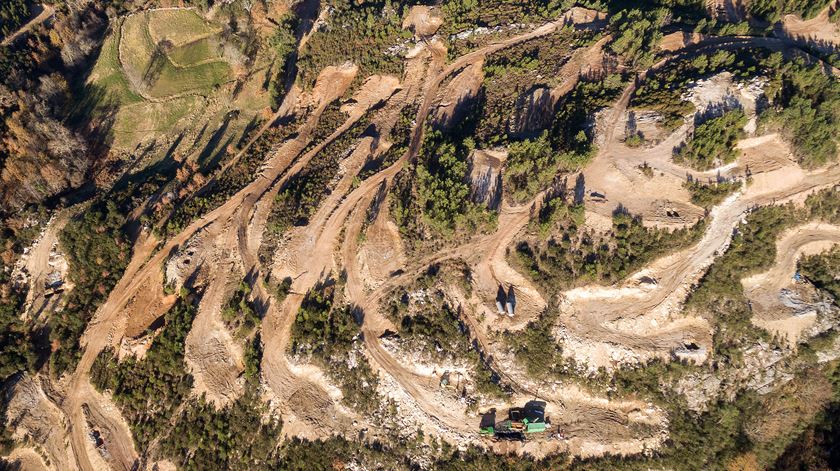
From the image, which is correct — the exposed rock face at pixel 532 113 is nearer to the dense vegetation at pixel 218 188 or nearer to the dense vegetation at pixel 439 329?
the dense vegetation at pixel 439 329

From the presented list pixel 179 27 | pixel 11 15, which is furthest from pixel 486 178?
pixel 11 15

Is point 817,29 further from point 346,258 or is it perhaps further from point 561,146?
point 346,258

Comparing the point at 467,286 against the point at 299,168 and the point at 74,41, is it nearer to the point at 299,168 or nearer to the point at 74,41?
the point at 299,168

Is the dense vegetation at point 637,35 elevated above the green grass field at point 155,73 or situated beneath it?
elevated above

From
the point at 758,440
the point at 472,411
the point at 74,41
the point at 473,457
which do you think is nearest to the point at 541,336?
the point at 472,411

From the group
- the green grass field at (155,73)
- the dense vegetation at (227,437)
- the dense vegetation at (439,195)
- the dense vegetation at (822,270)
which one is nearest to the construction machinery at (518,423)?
the dense vegetation at (439,195)

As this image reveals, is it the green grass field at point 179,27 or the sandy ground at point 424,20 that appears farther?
the green grass field at point 179,27

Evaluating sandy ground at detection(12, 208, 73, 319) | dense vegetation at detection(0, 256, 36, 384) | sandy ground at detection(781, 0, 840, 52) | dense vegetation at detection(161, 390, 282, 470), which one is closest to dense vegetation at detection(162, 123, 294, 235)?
sandy ground at detection(12, 208, 73, 319)
